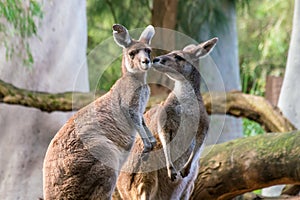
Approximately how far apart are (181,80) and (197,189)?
49.1 inches

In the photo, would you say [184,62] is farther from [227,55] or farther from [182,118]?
[227,55]

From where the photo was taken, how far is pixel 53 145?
281cm

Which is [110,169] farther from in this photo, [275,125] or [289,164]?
[275,125]

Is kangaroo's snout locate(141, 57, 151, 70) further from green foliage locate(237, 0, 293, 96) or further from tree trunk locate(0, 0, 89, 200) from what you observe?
green foliage locate(237, 0, 293, 96)

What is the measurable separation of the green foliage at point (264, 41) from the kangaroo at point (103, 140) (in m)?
8.44

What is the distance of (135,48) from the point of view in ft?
8.66

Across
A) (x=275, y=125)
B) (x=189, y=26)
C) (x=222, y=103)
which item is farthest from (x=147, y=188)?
(x=189, y=26)

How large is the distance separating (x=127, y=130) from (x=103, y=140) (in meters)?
0.10

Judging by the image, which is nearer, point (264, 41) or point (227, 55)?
point (227, 55)

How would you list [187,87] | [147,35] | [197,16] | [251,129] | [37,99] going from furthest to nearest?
[251,129], [197,16], [37,99], [187,87], [147,35]

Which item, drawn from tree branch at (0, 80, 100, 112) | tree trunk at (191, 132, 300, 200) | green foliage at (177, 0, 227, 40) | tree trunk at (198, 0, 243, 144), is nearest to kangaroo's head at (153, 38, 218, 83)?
tree trunk at (191, 132, 300, 200)

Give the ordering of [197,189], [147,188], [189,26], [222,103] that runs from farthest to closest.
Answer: [189,26]
[222,103]
[197,189]
[147,188]

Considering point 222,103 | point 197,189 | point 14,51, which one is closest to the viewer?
point 197,189

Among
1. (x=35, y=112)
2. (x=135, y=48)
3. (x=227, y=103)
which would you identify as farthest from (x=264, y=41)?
(x=135, y=48)
